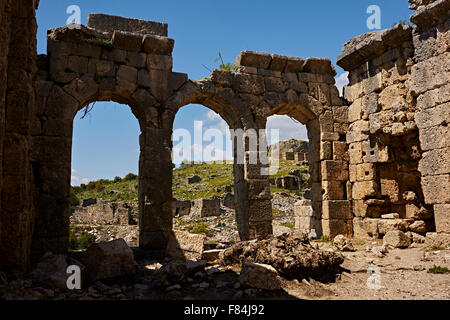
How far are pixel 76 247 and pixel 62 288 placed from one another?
6.55m

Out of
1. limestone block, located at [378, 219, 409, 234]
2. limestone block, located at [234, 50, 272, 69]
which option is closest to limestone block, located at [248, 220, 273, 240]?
limestone block, located at [378, 219, 409, 234]

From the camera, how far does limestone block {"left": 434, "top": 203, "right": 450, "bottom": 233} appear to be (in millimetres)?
7188

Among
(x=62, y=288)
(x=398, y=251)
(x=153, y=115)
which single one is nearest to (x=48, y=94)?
(x=153, y=115)

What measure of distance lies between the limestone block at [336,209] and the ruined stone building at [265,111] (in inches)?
1.0

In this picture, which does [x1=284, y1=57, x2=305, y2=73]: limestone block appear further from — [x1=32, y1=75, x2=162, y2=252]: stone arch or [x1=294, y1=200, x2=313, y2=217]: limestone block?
[x1=294, y1=200, x2=313, y2=217]: limestone block

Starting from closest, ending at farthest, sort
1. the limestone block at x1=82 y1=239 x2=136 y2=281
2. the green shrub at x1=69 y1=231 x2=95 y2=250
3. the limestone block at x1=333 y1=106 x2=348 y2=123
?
the limestone block at x1=82 y1=239 x2=136 y2=281 → the limestone block at x1=333 y1=106 x2=348 y2=123 → the green shrub at x1=69 y1=231 x2=95 y2=250

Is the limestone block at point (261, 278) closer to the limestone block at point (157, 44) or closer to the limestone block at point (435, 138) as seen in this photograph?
the limestone block at point (435, 138)

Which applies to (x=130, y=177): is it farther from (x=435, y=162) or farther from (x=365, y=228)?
(x=435, y=162)

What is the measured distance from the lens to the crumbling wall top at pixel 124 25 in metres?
7.93

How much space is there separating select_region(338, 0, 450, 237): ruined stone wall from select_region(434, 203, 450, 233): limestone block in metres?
0.03

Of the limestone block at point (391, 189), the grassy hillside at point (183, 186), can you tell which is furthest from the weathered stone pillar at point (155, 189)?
the grassy hillside at point (183, 186)

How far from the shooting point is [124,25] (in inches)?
319
